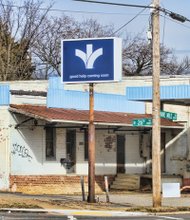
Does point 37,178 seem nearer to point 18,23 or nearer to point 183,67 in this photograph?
point 18,23

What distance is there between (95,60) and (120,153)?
35.1 ft

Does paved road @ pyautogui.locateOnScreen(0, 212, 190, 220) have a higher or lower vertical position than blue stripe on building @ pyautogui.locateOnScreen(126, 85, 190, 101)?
lower

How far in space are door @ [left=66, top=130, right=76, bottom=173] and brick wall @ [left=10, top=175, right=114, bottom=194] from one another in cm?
54

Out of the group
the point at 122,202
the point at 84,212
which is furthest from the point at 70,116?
the point at 84,212

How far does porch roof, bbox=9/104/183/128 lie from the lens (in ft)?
87.3

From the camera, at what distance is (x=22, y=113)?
2688cm

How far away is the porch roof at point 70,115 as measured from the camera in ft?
87.3

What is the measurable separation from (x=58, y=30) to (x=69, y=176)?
3311cm

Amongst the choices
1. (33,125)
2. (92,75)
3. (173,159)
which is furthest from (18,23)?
(92,75)

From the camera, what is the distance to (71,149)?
30734 millimetres

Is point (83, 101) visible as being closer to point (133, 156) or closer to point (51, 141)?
point (51, 141)

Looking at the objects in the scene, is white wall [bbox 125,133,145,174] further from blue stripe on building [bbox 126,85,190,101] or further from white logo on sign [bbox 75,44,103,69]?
white logo on sign [bbox 75,44,103,69]

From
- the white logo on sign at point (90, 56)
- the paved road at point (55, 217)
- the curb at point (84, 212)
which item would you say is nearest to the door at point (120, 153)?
the white logo on sign at point (90, 56)

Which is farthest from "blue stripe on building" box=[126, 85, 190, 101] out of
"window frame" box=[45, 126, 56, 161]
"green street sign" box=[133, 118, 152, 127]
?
"green street sign" box=[133, 118, 152, 127]
